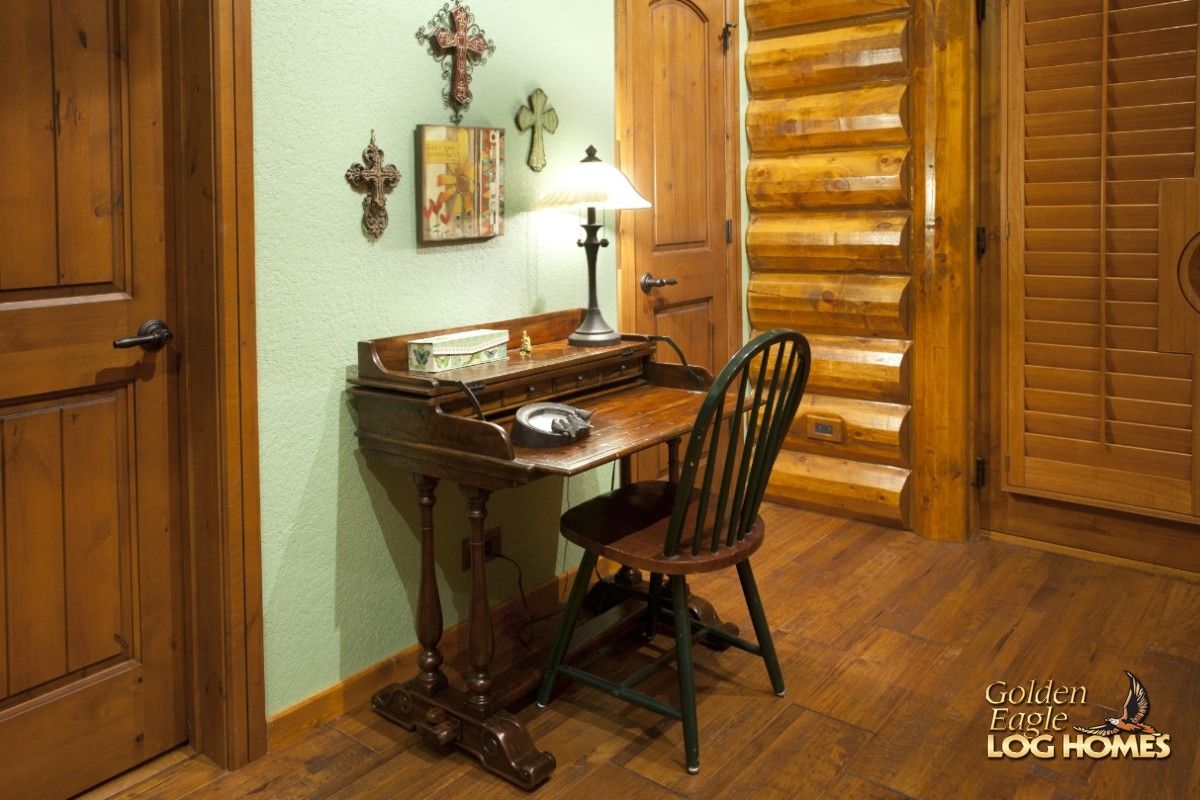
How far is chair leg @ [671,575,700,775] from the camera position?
2.28m

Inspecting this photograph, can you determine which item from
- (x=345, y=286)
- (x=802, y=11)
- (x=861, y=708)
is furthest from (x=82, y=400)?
(x=802, y=11)

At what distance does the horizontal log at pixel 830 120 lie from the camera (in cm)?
366

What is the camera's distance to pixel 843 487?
3936 mm

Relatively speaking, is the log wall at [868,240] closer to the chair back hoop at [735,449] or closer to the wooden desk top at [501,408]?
the wooden desk top at [501,408]

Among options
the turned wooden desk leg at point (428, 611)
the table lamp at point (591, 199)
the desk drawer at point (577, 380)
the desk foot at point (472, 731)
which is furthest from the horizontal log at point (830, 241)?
the desk foot at point (472, 731)

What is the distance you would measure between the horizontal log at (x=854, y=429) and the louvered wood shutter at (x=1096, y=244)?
0.39 meters

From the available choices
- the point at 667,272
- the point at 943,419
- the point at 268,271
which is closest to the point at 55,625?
the point at 268,271

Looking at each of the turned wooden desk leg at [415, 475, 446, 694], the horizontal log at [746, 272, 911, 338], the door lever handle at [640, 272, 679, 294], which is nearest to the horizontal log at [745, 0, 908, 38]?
the horizontal log at [746, 272, 911, 338]

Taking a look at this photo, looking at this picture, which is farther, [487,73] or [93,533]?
[487,73]

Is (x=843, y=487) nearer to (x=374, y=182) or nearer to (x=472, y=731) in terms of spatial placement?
(x=472, y=731)

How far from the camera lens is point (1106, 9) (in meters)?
3.20

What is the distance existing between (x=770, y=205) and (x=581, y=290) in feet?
3.86

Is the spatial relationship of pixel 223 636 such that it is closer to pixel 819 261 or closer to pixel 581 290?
pixel 581 290

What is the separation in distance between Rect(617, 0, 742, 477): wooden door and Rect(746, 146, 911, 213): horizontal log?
12cm
